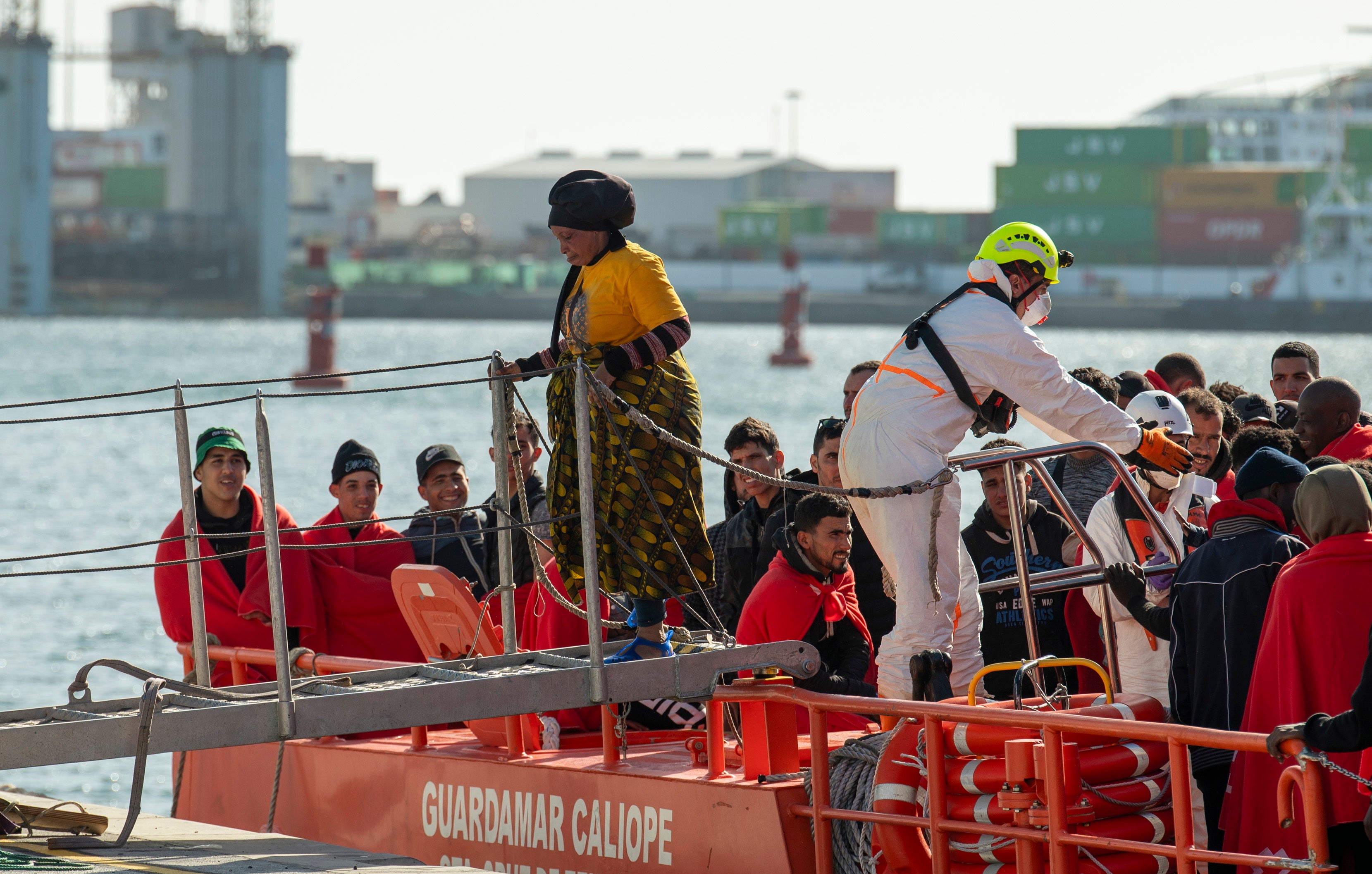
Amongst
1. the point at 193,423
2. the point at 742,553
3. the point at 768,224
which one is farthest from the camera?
the point at 768,224

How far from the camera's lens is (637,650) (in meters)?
5.22

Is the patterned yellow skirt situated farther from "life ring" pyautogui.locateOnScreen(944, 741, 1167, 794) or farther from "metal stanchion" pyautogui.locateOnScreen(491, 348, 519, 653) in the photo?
"life ring" pyautogui.locateOnScreen(944, 741, 1167, 794)

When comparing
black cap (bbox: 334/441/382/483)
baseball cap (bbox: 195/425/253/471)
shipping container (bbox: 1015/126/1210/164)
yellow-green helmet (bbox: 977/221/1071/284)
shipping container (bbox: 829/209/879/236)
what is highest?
shipping container (bbox: 1015/126/1210/164)

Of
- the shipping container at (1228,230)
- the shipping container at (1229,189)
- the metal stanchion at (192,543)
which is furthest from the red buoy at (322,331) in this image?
the shipping container at (1229,189)

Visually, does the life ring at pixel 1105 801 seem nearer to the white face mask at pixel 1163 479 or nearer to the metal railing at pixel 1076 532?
the metal railing at pixel 1076 532

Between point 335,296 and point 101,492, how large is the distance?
2925 cm

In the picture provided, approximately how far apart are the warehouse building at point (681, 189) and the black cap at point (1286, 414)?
119 m

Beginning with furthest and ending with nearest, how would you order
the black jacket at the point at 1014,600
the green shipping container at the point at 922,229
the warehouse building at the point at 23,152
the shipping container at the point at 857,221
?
1. the shipping container at the point at 857,221
2. the green shipping container at the point at 922,229
3. the warehouse building at the point at 23,152
4. the black jacket at the point at 1014,600

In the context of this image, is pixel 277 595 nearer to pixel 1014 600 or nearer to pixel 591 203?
pixel 591 203

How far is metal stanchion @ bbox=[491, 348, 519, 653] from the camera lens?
204 inches

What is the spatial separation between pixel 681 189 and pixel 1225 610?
129582mm

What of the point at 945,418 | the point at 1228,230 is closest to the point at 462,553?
the point at 945,418

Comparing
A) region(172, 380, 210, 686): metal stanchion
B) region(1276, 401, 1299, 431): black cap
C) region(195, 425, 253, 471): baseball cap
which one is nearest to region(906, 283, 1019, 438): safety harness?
region(172, 380, 210, 686): metal stanchion

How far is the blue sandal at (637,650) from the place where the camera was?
5191mm
